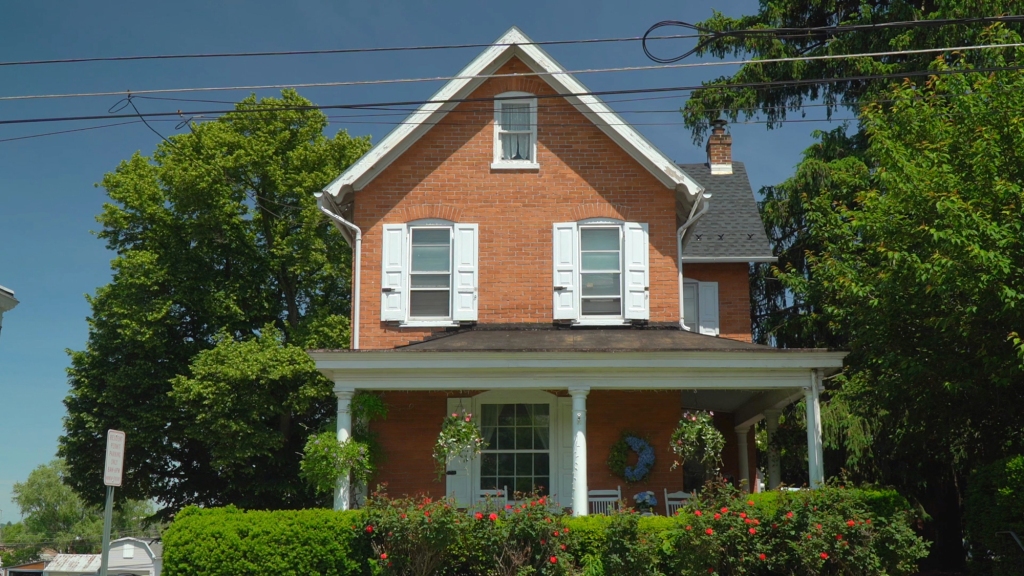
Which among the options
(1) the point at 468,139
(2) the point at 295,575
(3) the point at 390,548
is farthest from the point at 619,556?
(1) the point at 468,139

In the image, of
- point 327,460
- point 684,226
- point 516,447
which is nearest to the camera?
point 327,460

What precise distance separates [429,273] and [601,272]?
3.10m

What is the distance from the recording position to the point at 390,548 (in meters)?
12.4

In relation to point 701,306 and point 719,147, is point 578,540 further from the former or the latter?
point 719,147

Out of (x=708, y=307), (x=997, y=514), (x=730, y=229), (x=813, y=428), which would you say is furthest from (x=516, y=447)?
(x=730, y=229)

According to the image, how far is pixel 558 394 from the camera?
16.7 m

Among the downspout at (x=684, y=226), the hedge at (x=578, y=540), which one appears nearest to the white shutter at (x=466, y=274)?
the downspout at (x=684, y=226)

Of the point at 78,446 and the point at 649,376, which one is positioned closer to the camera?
the point at 649,376

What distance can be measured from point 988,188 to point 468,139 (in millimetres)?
8790

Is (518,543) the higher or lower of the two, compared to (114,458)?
lower

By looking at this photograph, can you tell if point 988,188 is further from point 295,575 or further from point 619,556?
point 295,575

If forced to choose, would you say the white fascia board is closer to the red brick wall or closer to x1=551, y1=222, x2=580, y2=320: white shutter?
the red brick wall

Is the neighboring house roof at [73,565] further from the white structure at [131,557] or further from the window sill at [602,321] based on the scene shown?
the window sill at [602,321]

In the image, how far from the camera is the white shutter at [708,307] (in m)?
21.0
